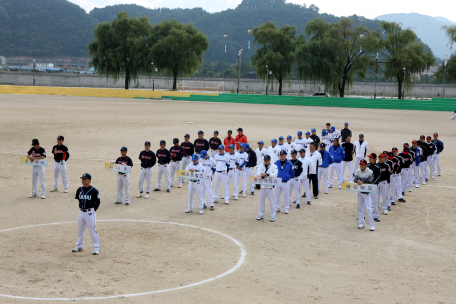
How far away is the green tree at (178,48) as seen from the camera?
7200 centimetres

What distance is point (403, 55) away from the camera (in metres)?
68.8

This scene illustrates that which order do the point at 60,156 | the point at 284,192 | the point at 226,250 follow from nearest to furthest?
the point at 226,250, the point at 284,192, the point at 60,156

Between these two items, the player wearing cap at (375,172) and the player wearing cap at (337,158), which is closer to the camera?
the player wearing cap at (375,172)

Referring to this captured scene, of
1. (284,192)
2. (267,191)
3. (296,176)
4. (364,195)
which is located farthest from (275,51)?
(364,195)

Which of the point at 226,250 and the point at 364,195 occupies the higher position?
the point at 364,195

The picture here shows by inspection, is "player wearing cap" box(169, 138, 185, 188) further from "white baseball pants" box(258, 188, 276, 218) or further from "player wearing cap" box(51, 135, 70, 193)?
"white baseball pants" box(258, 188, 276, 218)

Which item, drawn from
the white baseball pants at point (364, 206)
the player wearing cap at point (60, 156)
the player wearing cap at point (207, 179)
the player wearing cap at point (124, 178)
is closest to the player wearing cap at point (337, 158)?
the white baseball pants at point (364, 206)

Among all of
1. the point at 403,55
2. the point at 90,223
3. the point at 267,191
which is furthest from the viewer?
the point at 403,55

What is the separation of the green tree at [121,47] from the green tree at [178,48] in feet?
7.18

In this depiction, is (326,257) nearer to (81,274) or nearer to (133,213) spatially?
(81,274)

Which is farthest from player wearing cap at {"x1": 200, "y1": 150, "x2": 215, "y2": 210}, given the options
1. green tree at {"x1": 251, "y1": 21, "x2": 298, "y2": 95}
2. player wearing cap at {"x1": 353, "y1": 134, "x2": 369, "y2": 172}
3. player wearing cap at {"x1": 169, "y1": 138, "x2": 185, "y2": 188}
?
green tree at {"x1": 251, "y1": 21, "x2": 298, "y2": 95}

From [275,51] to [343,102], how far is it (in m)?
19.3

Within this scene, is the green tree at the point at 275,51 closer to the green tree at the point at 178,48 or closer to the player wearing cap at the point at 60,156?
the green tree at the point at 178,48

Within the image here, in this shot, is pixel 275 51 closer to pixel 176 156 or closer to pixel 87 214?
pixel 176 156
